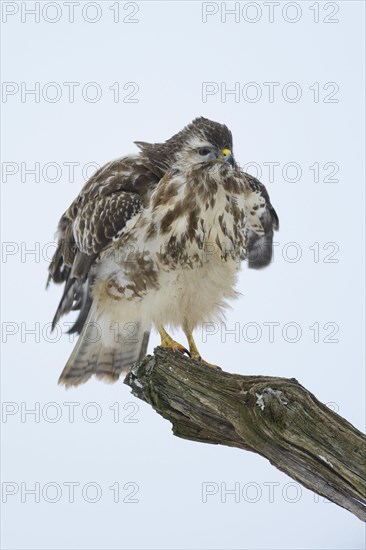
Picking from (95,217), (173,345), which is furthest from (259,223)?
(95,217)

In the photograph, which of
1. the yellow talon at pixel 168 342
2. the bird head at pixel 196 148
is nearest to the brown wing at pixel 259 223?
the bird head at pixel 196 148

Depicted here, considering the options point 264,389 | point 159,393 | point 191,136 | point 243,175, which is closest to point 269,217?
point 243,175

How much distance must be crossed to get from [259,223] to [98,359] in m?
1.85

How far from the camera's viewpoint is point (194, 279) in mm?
6648

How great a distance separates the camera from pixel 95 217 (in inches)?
269

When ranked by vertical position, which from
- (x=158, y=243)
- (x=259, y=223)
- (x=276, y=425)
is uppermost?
(x=259, y=223)

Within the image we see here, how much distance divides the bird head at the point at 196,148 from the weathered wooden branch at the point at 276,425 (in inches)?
64.6

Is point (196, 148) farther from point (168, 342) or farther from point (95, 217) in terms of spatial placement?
point (168, 342)

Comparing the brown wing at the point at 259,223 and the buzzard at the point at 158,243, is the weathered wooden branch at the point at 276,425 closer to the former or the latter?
the buzzard at the point at 158,243

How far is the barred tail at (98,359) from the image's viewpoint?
7.56 m

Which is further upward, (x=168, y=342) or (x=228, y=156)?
(x=228, y=156)

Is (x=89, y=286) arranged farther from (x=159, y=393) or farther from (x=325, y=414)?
(x=325, y=414)

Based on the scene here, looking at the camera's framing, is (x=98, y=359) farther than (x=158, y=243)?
Yes

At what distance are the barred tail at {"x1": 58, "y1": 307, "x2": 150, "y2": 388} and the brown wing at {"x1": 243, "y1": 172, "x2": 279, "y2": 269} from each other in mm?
1182
